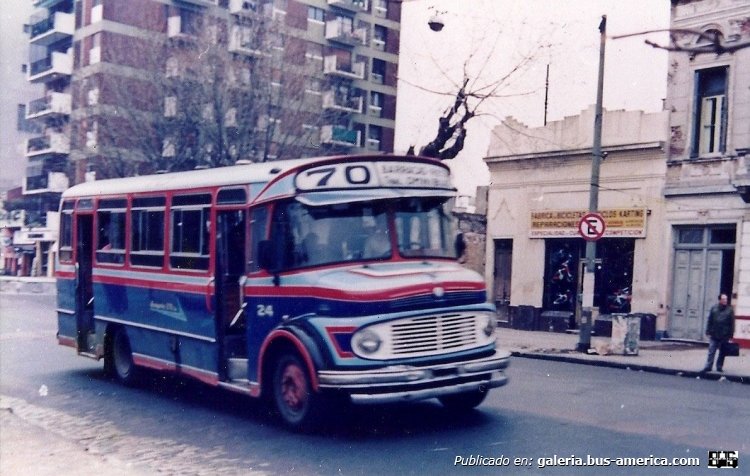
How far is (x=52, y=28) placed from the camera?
47.2m

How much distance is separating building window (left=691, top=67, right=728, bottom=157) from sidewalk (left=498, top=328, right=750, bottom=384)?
5.09 metres

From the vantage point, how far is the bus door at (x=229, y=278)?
10.0 meters

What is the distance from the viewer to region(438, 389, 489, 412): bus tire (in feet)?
31.7

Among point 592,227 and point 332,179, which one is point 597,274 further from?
point 332,179

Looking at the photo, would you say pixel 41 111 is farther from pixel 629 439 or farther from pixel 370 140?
pixel 629 439

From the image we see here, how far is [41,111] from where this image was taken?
49656 millimetres

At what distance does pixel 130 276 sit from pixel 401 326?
5.07 metres

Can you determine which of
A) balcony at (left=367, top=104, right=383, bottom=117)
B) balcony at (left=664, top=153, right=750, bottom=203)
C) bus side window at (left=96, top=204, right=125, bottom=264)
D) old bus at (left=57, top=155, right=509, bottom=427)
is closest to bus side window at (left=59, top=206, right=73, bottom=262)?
bus side window at (left=96, top=204, right=125, bottom=264)

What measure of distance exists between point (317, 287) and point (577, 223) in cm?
1728

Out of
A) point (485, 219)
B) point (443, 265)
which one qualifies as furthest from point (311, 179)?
point (485, 219)

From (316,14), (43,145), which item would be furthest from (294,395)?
(43,145)

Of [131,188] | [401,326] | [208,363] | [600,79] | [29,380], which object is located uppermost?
[600,79]

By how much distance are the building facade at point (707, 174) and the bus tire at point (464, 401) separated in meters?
13.1

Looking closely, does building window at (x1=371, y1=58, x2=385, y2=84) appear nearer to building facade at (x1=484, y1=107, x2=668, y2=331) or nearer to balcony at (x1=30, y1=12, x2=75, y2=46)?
balcony at (x1=30, y1=12, x2=75, y2=46)
